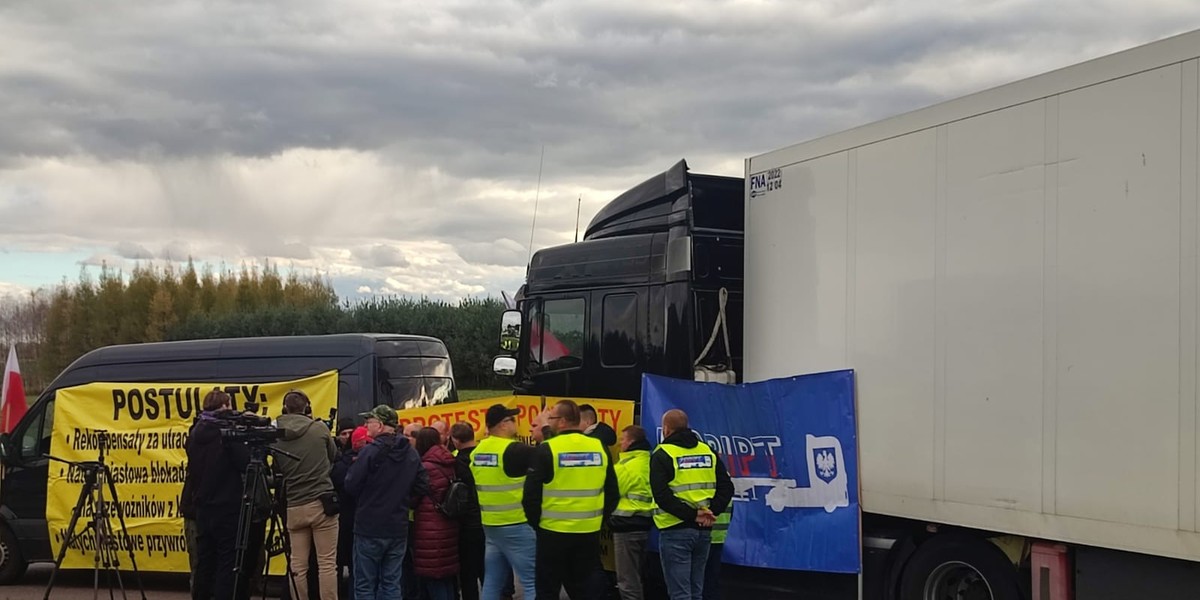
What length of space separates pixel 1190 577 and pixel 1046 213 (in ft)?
6.29

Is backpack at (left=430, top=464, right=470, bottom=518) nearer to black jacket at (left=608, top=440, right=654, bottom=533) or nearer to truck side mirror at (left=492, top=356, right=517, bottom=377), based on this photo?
black jacket at (left=608, top=440, right=654, bottom=533)

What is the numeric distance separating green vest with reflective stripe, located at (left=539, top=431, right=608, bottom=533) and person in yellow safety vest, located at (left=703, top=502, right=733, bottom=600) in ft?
3.17

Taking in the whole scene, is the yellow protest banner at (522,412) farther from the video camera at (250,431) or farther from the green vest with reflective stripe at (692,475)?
the video camera at (250,431)

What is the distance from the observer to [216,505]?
802 centimetres

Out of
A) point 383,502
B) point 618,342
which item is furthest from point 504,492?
point 618,342

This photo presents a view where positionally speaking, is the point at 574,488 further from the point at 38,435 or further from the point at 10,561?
the point at 10,561

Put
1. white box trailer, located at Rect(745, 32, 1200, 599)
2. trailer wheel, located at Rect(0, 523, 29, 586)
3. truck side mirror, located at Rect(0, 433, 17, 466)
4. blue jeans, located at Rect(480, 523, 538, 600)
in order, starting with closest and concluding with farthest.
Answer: white box trailer, located at Rect(745, 32, 1200, 599)
blue jeans, located at Rect(480, 523, 538, 600)
trailer wheel, located at Rect(0, 523, 29, 586)
truck side mirror, located at Rect(0, 433, 17, 466)

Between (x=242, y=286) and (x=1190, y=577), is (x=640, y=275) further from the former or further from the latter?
(x=242, y=286)

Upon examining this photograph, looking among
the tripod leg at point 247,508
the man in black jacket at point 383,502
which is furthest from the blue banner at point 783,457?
the tripod leg at point 247,508

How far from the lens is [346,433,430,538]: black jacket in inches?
301

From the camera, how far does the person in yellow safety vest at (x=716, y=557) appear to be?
7410mm

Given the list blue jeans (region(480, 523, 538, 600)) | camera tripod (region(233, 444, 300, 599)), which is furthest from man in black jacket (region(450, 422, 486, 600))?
camera tripod (region(233, 444, 300, 599))

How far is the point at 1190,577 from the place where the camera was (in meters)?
5.01

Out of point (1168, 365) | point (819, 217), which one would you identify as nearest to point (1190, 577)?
point (1168, 365)
